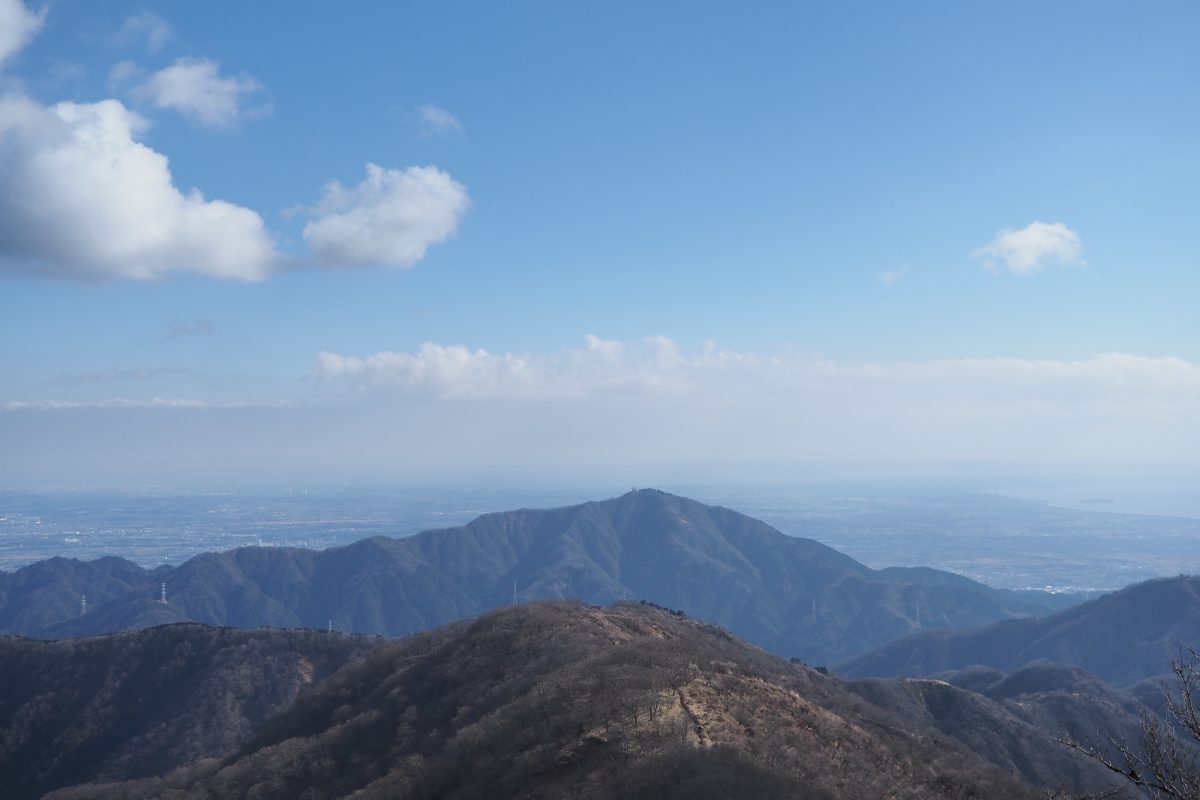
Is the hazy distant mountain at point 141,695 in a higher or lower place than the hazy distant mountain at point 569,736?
lower

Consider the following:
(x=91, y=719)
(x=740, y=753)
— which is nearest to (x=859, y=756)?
(x=740, y=753)

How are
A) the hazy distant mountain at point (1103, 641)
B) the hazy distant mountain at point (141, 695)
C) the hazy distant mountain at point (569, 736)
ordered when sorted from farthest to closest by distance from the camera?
the hazy distant mountain at point (1103, 641)
the hazy distant mountain at point (141, 695)
the hazy distant mountain at point (569, 736)

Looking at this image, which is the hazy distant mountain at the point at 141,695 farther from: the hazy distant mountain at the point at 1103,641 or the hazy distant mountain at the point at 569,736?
the hazy distant mountain at the point at 1103,641

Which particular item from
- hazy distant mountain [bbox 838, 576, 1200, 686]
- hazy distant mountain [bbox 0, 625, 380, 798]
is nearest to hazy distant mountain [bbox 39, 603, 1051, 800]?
hazy distant mountain [bbox 0, 625, 380, 798]

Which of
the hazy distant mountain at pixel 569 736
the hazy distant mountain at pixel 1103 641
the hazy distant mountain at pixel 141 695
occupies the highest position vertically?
the hazy distant mountain at pixel 569 736

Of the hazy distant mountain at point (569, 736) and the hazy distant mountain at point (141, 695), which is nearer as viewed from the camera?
the hazy distant mountain at point (569, 736)

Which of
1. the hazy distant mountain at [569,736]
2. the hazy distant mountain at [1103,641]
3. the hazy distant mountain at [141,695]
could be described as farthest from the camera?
the hazy distant mountain at [1103,641]

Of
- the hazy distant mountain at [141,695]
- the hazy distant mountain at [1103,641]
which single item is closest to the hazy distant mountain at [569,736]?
the hazy distant mountain at [141,695]
